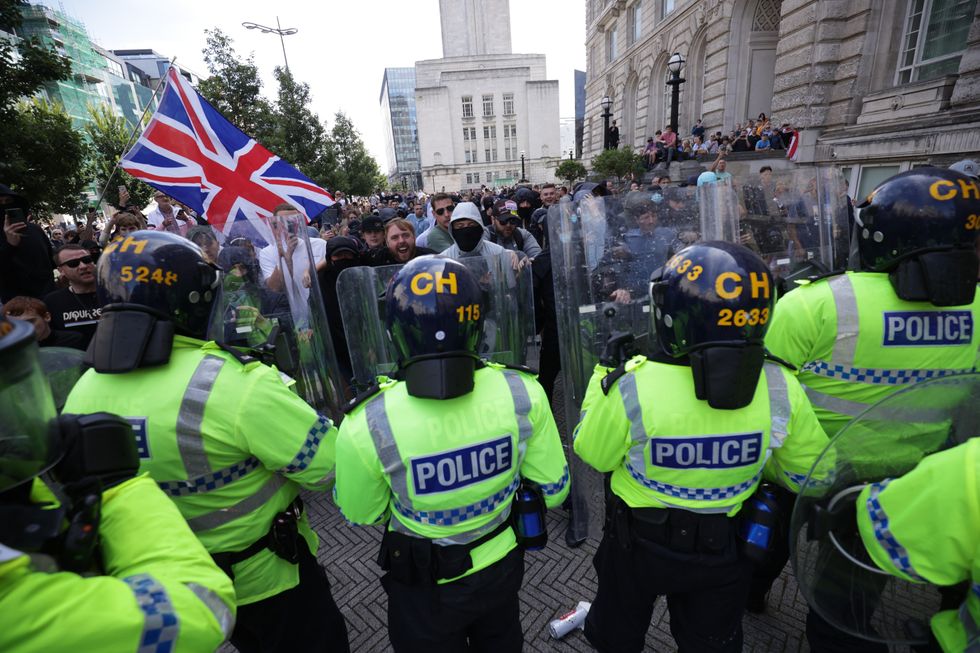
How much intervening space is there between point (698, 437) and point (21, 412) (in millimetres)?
1749

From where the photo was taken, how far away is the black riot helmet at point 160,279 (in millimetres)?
1567

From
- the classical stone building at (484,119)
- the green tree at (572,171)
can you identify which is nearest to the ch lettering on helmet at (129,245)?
the green tree at (572,171)

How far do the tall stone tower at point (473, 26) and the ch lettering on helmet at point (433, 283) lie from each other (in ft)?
249

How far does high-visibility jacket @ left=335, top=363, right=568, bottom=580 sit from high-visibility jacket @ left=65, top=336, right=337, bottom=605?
211 millimetres

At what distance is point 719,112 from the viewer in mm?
17156

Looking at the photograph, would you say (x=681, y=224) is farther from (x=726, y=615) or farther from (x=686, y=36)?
(x=686, y=36)

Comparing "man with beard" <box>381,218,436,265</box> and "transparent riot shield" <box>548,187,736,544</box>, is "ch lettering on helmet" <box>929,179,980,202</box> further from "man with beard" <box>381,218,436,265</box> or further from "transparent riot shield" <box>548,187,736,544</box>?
"man with beard" <box>381,218,436,265</box>

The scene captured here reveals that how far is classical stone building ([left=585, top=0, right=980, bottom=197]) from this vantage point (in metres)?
8.49

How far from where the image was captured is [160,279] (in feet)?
5.21

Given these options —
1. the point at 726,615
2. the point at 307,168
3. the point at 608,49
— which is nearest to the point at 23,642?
the point at 726,615

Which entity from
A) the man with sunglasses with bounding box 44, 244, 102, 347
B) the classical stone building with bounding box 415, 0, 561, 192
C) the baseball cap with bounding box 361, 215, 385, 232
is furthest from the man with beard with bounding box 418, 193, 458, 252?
the classical stone building with bounding box 415, 0, 561, 192

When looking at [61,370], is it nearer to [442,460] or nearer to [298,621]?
[298,621]

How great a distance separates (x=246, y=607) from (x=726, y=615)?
189 cm

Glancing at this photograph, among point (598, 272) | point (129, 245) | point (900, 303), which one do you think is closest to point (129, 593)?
point (129, 245)
